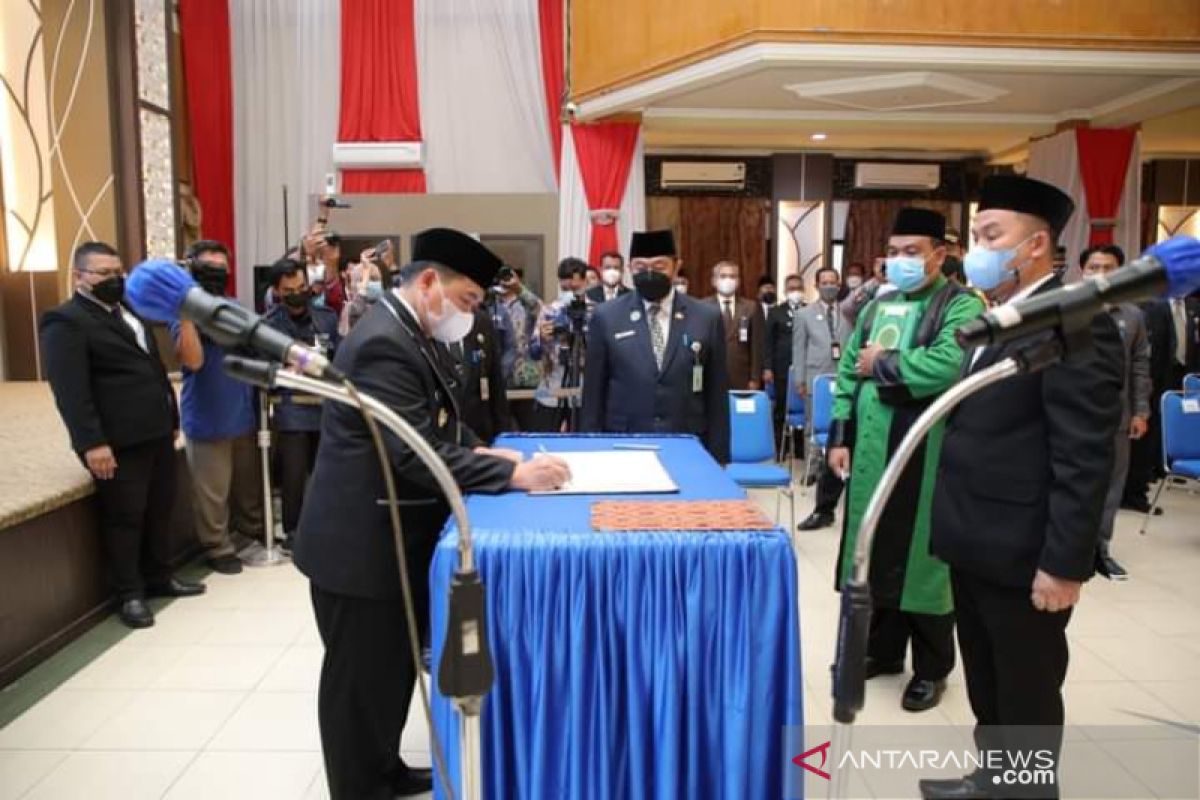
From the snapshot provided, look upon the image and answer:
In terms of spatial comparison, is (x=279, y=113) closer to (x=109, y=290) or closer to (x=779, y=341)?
(x=779, y=341)

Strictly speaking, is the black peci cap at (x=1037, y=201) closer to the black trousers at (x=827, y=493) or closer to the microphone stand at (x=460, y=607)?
the microphone stand at (x=460, y=607)

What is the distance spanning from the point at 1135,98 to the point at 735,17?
12.0 feet

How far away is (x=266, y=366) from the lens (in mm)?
1110

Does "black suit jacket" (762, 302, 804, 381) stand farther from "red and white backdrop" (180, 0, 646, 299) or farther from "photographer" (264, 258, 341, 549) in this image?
"photographer" (264, 258, 341, 549)

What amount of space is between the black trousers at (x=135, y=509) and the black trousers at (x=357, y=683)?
203 cm

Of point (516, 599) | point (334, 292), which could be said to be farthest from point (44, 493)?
point (516, 599)

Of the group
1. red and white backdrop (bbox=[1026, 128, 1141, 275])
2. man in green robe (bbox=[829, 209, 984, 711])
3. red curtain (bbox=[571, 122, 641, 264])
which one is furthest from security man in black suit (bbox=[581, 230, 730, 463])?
red and white backdrop (bbox=[1026, 128, 1141, 275])

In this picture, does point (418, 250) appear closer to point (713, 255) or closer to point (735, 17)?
point (735, 17)

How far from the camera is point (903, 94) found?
7.11 meters

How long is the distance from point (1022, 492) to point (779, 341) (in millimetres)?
5422

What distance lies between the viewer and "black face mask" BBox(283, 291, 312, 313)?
4.25 metres

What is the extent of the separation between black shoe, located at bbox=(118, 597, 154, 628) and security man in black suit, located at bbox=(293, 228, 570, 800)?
1953 millimetres

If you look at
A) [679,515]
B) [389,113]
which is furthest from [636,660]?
[389,113]
